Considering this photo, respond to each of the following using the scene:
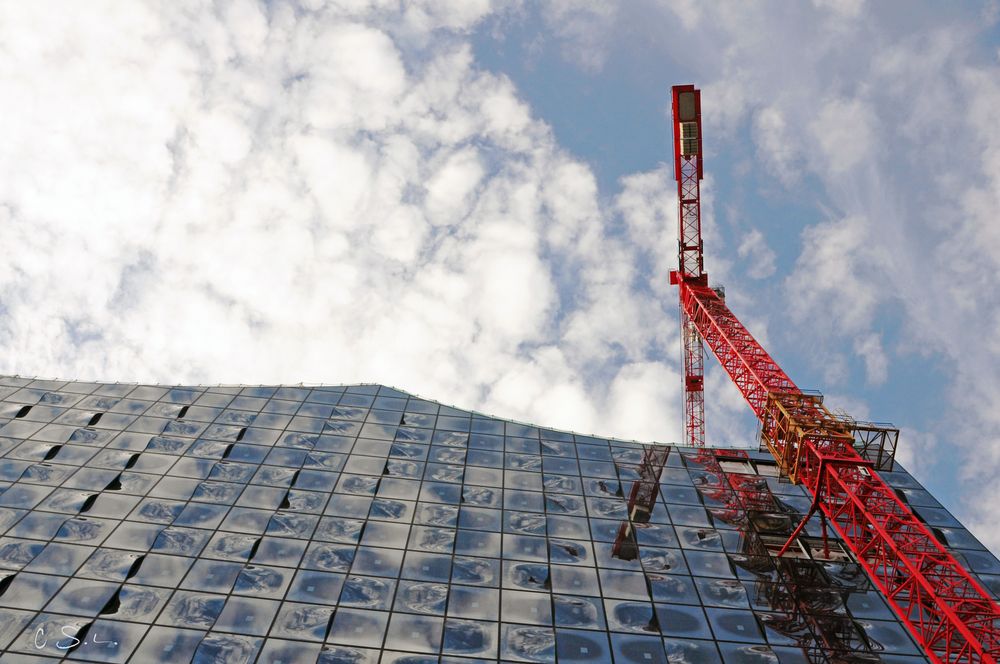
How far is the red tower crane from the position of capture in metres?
26.0

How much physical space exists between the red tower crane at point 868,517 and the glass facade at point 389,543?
141 centimetres

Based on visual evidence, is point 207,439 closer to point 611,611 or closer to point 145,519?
point 145,519

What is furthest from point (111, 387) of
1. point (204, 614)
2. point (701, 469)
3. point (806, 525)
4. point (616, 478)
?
point (806, 525)

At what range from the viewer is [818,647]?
27.7m

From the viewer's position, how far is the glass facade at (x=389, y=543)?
26672mm
